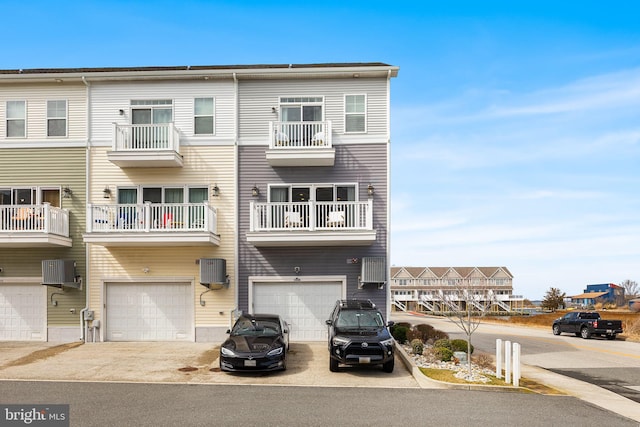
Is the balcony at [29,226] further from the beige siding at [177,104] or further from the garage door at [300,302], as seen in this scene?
the garage door at [300,302]

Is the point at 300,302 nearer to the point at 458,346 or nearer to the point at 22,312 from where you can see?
the point at 458,346

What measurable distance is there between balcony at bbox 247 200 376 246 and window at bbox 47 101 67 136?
8.15 m

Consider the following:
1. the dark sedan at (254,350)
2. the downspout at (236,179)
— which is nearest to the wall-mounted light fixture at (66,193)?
the downspout at (236,179)

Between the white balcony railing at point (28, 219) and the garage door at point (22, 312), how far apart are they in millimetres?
2568

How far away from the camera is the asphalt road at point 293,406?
9445 mm

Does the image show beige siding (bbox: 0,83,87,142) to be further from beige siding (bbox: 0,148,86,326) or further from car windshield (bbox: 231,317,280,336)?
car windshield (bbox: 231,317,280,336)

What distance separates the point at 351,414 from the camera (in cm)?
992

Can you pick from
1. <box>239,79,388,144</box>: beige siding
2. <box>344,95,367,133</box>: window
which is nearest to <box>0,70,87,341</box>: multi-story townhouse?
<box>239,79,388,144</box>: beige siding

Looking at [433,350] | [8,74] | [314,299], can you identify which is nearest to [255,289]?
[314,299]

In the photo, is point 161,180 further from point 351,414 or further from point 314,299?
point 351,414

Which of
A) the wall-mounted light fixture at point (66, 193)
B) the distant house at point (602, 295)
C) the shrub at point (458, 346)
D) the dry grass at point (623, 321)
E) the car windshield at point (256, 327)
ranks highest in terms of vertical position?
the wall-mounted light fixture at point (66, 193)

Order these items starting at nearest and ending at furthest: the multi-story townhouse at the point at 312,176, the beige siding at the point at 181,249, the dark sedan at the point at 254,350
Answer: the dark sedan at the point at 254,350, the multi-story townhouse at the point at 312,176, the beige siding at the point at 181,249

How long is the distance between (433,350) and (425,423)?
22.1 ft

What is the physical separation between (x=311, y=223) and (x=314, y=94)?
517cm
